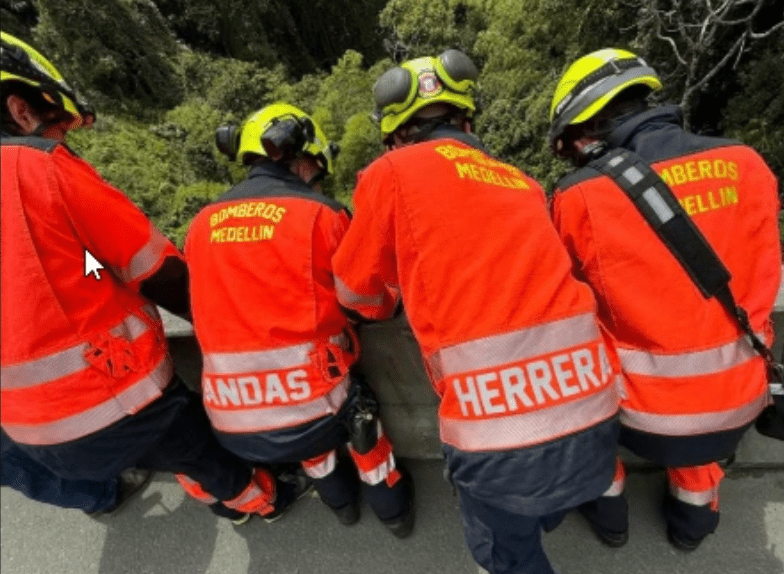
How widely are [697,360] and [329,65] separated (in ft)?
37.2

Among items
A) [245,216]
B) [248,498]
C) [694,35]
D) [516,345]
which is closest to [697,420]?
[516,345]

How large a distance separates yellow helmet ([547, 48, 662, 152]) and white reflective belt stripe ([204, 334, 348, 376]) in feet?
4.07

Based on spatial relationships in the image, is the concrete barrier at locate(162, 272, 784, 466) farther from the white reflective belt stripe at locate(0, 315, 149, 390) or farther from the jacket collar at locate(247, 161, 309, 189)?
the white reflective belt stripe at locate(0, 315, 149, 390)

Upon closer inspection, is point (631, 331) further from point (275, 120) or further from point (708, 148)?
point (275, 120)

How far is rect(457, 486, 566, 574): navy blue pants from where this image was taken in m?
1.73

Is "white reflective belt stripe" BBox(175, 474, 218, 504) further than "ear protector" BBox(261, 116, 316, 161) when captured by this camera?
Yes

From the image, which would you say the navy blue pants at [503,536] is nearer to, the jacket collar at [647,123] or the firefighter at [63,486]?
the jacket collar at [647,123]

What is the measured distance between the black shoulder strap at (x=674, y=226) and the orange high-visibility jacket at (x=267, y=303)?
1.01 meters

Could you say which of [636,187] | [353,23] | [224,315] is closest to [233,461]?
[224,315]

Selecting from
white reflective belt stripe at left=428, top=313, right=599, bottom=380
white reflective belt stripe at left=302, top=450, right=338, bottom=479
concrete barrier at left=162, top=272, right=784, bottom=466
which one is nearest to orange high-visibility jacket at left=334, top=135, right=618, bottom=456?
white reflective belt stripe at left=428, top=313, right=599, bottom=380

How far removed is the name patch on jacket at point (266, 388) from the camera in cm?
194

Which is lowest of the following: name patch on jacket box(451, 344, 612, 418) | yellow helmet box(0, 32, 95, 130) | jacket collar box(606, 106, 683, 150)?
name patch on jacket box(451, 344, 612, 418)

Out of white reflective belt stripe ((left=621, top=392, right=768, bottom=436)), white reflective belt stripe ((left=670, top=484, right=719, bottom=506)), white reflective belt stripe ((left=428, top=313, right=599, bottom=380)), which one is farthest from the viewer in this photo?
white reflective belt stripe ((left=670, top=484, right=719, bottom=506))

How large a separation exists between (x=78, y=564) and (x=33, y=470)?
0.65 m
